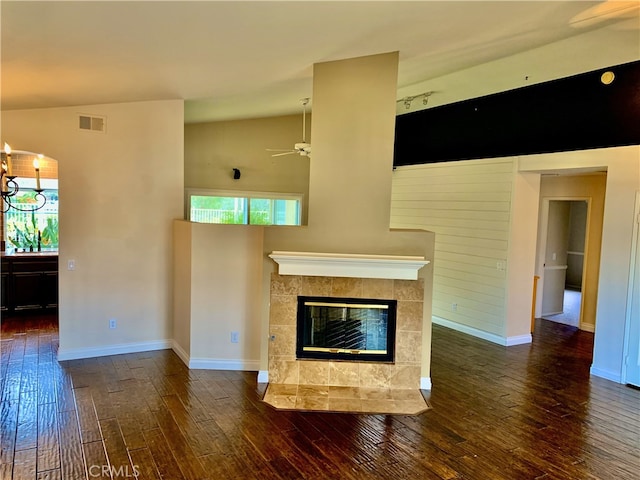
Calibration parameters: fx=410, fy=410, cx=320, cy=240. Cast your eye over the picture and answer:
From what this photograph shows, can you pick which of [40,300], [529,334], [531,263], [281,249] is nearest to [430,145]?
[531,263]

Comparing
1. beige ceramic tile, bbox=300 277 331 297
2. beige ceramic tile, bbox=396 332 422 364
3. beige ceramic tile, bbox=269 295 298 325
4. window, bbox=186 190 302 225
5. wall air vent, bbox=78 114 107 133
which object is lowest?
beige ceramic tile, bbox=396 332 422 364

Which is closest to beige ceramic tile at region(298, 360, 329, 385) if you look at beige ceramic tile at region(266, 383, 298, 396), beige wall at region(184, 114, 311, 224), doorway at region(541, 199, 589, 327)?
beige ceramic tile at region(266, 383, 298, 396)

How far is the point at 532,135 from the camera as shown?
523 cm

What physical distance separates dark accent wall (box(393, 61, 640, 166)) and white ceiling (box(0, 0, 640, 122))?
588mm

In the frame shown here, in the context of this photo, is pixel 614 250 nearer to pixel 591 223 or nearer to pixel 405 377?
pixel 591 223

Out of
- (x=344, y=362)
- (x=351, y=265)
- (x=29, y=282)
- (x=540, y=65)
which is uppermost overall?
(x=540, y=65)

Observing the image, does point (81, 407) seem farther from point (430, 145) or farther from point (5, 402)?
point (430, 145)

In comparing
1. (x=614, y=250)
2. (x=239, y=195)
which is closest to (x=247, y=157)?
(x=239, y=195)

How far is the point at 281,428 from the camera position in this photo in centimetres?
332

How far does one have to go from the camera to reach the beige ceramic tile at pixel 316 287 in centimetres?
420

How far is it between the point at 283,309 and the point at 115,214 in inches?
92.1

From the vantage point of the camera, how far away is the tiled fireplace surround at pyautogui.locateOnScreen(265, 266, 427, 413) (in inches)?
165

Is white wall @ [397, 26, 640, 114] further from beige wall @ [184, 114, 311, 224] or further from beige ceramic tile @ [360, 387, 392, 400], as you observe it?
beige ceramic tile @ [360, 387, 392, 400]

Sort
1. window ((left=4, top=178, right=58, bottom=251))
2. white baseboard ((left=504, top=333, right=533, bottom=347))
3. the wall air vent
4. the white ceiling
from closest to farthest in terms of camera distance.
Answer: the white ceiling
the wall air vent
white baseboard ((left=504, top=333, right=533, bottom=347))
window ((left=4, top=178, right=58, bottom=251))
